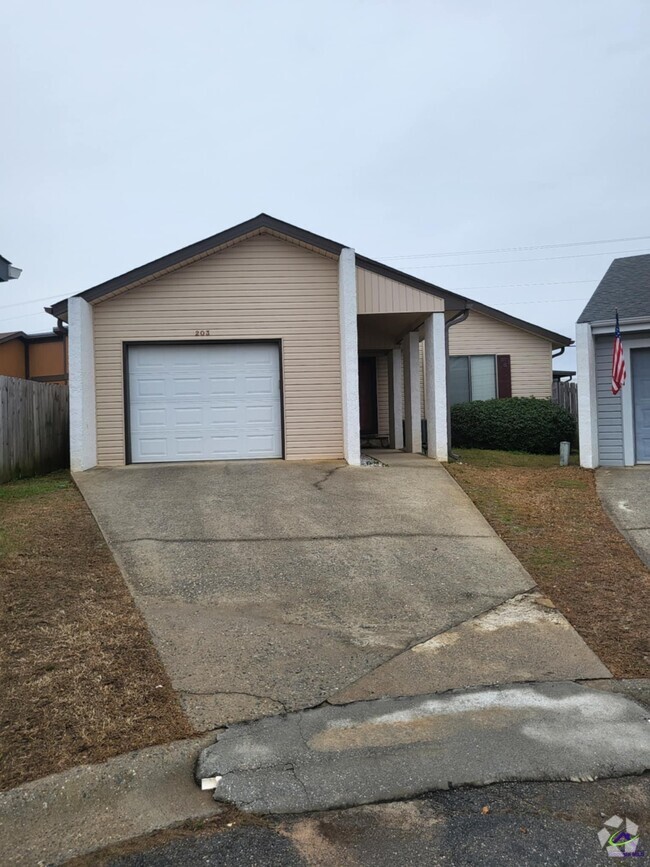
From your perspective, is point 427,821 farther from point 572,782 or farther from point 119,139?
point 119,139

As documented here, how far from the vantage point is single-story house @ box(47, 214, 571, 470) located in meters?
11.2

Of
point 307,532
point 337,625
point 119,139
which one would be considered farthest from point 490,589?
point 119,139

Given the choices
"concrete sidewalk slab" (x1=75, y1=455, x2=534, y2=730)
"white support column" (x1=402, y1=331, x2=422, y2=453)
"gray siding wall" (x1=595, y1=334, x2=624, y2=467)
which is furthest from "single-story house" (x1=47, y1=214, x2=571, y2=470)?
"gray siding wall" (x1=595, y1=334, x2=624, y2=467)

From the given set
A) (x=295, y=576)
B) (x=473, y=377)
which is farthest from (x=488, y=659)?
(x=473, y=377)

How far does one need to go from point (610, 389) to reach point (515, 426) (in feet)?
13.2

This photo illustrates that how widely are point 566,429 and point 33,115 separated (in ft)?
49.9

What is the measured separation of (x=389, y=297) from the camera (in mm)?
11500

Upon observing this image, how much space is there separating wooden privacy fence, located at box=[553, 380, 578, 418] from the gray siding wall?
23.2ft

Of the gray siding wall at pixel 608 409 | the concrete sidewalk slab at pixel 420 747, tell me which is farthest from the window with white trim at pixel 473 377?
the concrete sidewalk slab at pixel 420 747

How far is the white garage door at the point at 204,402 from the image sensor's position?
1140 centimetres

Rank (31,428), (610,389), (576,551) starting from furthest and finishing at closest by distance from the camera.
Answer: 1. (31,428)
2. (610,389)
3. (576,551)

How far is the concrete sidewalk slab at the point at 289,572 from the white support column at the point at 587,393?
3.21m

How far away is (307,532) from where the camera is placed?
709 cm

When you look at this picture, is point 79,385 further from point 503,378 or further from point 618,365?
point 503,378
